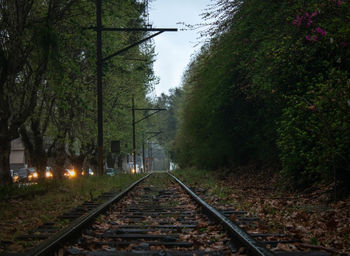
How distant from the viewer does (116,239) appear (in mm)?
5254

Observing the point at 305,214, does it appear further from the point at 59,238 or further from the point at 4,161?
the point at 4,161

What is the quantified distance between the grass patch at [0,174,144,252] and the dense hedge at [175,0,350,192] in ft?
16.6

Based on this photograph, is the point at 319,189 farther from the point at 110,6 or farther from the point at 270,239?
the point at 110,6

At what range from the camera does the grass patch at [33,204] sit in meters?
6.42

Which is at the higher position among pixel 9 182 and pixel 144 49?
pixel 144 49

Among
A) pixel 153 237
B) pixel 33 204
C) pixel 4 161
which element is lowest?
pixel 153 237

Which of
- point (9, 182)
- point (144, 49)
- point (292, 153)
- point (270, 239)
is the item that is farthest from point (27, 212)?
point (144, 49)

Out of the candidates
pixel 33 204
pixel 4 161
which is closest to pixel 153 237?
pixel 33 204

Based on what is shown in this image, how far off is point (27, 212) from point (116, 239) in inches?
138

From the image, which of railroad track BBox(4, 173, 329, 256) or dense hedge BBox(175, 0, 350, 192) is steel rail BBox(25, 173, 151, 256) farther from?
dense hedge BBox(175, 0, 350, 192)

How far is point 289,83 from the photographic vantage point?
10344 mm

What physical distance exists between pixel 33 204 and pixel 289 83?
22.9ft

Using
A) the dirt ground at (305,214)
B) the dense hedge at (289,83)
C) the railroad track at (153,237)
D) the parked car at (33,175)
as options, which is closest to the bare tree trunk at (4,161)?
the parked car at (33,175)

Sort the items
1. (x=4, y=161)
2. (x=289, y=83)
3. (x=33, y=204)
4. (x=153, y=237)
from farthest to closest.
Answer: (x=4, y=161)
(x=289, y=83)
(x=33, y=204)
(x=153, y=237)
